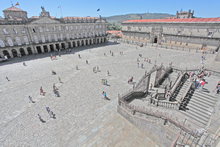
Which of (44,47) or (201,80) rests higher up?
(44,47)

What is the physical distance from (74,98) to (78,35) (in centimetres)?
3457

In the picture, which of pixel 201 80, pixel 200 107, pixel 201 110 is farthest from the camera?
pixel 201 80

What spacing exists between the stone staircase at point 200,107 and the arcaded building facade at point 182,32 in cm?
2761

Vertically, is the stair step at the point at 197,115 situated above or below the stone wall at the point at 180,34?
below

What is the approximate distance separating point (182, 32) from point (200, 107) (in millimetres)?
34433

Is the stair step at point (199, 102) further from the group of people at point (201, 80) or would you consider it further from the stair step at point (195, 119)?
the group of people at point (201, 80)

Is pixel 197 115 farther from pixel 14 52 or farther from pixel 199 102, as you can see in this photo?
pixel 14 52

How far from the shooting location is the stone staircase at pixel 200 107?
944 centimetres

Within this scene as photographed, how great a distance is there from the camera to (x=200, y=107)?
10406 millimetres

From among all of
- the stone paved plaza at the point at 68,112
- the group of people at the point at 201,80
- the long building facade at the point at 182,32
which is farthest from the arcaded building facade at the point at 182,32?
the stone paved plaza at the point at 68,112

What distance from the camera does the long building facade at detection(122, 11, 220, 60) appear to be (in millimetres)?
31281

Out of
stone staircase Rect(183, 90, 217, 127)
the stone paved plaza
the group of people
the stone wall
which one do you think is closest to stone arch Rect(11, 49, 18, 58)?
the stone paved plaza

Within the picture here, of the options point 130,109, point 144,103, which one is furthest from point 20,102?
point 144,103

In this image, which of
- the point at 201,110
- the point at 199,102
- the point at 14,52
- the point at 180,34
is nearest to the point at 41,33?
the point at 14,52
